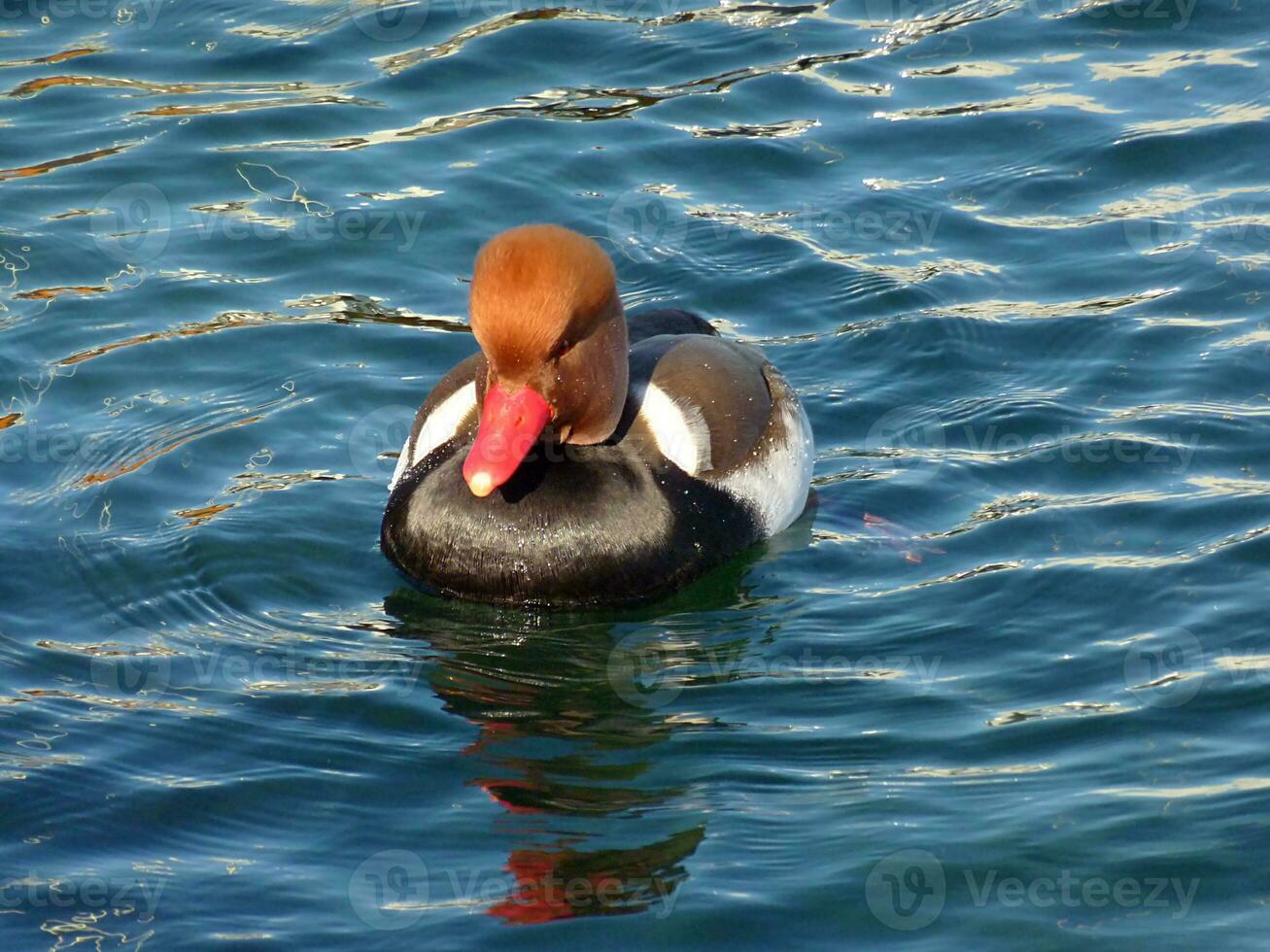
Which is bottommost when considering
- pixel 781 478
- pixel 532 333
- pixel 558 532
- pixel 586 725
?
pixel 586 725

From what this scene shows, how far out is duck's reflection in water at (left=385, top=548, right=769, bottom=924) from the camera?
5.16m

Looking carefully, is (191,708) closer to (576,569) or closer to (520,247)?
(576,569)

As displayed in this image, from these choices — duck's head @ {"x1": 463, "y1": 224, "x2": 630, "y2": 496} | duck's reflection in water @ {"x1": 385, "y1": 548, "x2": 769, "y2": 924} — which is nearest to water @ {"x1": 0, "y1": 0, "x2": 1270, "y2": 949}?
duck's reflection in water @ {"x1": 385, "y1": 548, "x2": 769, "y2": 924}

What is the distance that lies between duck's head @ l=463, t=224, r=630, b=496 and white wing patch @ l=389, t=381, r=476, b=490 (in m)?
0.62

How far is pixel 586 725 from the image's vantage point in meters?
6.05

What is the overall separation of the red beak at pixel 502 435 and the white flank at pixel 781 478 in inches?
40.9

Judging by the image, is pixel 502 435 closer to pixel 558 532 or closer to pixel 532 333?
pixel 532 333

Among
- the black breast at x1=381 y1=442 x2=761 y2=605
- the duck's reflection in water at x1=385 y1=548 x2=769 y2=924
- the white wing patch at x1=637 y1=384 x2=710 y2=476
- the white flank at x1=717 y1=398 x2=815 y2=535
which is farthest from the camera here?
the white flank at x1=717 y1=398 x2=815 y2=535

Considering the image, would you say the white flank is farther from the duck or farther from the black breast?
the black breast

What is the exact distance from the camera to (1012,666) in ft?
20.6

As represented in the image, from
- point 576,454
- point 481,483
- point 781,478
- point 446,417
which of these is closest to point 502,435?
point 481,483

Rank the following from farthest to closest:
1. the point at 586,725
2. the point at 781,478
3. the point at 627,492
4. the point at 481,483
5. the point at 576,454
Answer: the point at 781,478 → the point at 576,454 → the point at 627,492 → the point at 481,483 → the point at 586,725

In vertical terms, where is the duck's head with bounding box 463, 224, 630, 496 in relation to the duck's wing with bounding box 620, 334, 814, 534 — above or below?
above

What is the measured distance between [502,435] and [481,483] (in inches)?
7.6
